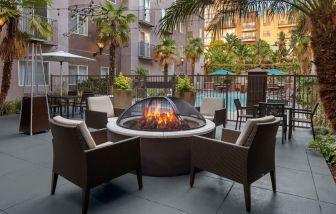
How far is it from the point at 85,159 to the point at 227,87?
6480mm

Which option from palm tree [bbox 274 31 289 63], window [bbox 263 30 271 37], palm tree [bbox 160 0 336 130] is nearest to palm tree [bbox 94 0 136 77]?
palm tree [bbox 160 0 336 130]

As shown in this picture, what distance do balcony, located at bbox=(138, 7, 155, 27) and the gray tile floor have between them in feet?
52.6

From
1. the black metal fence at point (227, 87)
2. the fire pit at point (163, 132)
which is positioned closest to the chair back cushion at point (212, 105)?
the black metal fence at point (227, 87)

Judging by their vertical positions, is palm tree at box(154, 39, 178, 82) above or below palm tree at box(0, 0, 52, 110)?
above

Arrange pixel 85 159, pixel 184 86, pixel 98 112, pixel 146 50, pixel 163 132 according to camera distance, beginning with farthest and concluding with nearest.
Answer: pixel 146 50
pixel 184 86
pixel 98 112
pixel 163 132
pixel 85 159

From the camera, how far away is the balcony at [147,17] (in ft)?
61.9

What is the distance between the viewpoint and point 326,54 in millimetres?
4062

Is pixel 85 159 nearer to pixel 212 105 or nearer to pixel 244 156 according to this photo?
pixel 244 156

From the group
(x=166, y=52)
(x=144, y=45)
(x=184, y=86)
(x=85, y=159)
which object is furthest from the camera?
(x=144, y=45)

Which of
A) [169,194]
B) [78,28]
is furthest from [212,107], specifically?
[78,28]

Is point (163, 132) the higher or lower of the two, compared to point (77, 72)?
lower

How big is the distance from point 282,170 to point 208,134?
136cm

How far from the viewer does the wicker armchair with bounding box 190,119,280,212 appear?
115 inches

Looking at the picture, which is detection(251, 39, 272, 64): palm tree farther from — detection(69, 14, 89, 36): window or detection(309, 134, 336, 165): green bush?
detection(309, 134, 336, 165): green bush
